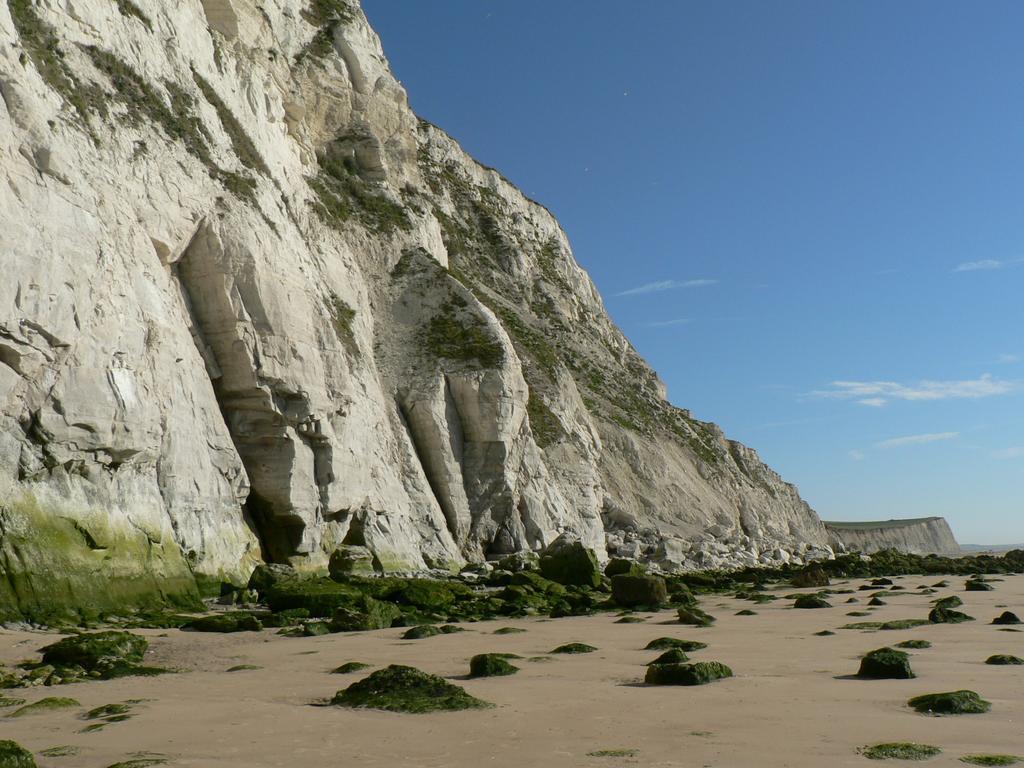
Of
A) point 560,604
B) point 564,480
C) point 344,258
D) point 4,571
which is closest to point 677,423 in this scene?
point 564,480

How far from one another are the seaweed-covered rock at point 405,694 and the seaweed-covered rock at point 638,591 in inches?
460

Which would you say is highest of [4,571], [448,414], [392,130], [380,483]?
[392,130]

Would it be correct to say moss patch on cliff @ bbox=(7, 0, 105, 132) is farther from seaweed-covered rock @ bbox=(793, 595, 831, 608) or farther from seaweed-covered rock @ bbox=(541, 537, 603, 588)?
seaweed-covered rock @ bbox=(793, 595, 831, 608)

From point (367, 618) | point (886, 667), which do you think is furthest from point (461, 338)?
point (886, 667)

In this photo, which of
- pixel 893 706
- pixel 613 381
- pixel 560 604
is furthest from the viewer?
pixel 613 381

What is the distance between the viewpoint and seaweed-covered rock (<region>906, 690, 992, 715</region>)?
6.61 metres

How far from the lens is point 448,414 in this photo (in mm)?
33875

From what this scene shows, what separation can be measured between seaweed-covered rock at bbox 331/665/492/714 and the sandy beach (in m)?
0.24

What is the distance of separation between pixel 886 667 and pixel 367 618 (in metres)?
8.78

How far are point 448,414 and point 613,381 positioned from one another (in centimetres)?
2700

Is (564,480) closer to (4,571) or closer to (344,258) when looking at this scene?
(344,258)

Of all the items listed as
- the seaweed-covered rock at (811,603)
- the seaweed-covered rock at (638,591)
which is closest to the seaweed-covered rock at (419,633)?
the seaweed-covered rock at (638,591)

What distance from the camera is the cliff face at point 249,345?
16.6 meters

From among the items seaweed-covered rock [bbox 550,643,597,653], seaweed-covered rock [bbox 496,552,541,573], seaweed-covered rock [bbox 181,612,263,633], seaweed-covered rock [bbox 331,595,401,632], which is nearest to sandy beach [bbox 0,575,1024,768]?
seaweed-covered rock [bbox 550,643,597,653]
